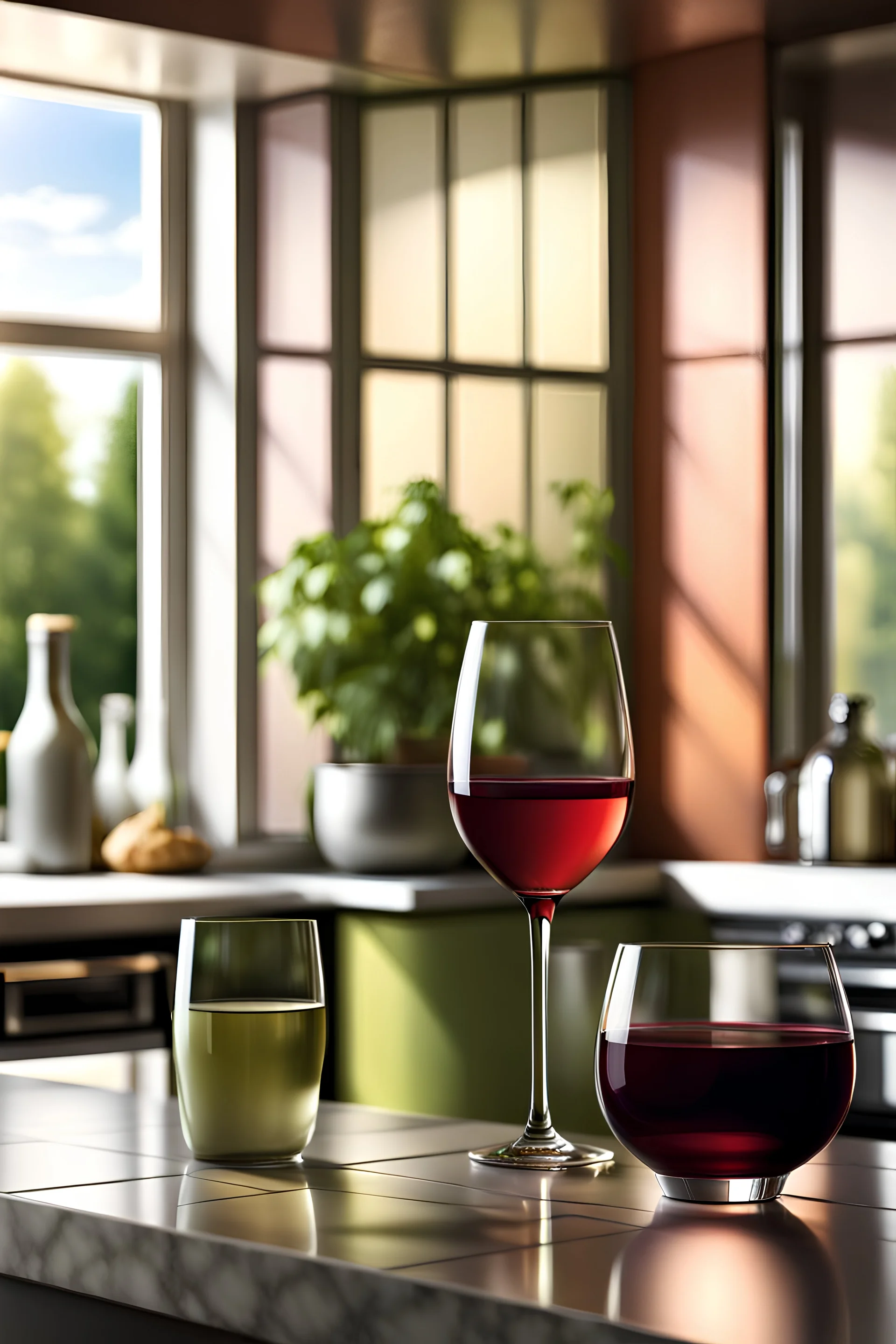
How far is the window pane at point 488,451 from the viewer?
3988 mm

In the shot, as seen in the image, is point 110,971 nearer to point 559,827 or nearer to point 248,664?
point 248,664

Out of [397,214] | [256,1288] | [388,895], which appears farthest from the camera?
[397,214]

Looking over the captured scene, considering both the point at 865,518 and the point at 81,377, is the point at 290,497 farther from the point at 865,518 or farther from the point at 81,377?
the point at 865,518

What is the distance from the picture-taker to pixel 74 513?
3832 millimetres

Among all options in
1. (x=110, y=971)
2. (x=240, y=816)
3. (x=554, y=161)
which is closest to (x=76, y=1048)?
(x=110, y=971)

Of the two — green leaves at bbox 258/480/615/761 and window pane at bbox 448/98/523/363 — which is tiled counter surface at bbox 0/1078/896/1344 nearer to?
green leaves at bbox 258/480/615/761

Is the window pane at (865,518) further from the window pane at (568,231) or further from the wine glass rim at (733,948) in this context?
the wine glass rim at (733,948)

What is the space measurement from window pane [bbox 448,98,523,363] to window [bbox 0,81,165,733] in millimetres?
621

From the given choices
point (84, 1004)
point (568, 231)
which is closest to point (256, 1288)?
point (84, 1004)

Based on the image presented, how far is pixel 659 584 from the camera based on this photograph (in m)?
3.98

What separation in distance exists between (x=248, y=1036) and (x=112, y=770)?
2.93m

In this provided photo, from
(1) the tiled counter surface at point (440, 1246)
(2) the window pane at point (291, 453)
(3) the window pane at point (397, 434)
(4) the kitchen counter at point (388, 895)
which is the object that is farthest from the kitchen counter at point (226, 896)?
(1) the tiled counter surface at point (440, 1246)

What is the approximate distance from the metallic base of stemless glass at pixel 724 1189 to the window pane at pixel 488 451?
3300 millimetres

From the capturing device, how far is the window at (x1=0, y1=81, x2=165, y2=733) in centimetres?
376
